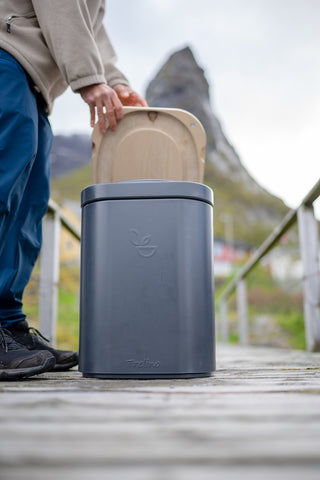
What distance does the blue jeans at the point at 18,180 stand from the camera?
46.1 inches

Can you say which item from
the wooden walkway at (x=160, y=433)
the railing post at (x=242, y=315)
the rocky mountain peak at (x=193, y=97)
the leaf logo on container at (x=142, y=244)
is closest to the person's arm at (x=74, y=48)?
the leaf logo on container at (x=142, y=244)

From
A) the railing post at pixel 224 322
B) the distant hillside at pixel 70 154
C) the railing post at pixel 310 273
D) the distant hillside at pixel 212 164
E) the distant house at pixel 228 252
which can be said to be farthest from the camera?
the distant hillside at pixel 212 164

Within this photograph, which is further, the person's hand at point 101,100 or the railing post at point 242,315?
the railing post at point 242,315

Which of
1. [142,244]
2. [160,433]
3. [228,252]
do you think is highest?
[228,252]

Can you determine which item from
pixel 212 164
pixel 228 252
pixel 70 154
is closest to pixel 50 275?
pixel 228 252

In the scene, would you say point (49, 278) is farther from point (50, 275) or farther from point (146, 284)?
point (146, 284)

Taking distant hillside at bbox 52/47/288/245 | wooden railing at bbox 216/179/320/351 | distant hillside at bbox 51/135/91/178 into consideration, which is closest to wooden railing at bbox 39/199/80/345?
wooden railing at bbox 216/179/320/351

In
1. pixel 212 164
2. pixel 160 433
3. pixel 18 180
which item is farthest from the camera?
pixel 212 164

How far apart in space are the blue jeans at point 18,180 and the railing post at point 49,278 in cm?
77

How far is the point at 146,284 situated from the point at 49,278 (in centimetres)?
118

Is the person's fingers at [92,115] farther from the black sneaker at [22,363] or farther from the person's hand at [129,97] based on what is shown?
the black sneaker at [22,363]

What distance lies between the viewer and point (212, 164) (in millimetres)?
42625

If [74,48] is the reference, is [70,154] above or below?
above

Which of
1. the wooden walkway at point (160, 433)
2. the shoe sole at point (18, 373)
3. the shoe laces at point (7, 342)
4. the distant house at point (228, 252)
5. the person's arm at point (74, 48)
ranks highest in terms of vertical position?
the distant house at point (228, 252)
